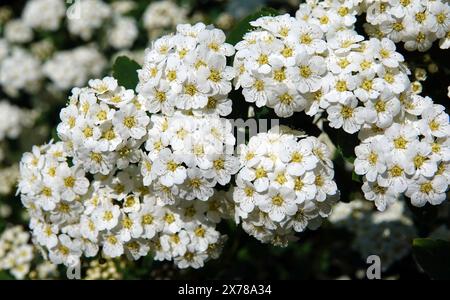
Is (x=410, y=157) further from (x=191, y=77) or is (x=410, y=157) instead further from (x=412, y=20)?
(x=191, y=77)

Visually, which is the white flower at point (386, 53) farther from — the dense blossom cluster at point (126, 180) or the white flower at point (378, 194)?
the dense blossom cluster at point (126, 180)

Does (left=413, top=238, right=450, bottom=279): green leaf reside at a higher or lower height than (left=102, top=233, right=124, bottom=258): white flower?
lower

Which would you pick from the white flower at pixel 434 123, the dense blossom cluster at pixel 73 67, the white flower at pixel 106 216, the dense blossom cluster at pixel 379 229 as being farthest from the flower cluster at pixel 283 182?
the dense blossom cluster at pixel 73 67

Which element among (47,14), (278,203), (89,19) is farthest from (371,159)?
(47,14)

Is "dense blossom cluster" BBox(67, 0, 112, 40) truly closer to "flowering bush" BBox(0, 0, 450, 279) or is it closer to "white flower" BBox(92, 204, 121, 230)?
"flowering bush" BBox(0, 0, 450, 279)

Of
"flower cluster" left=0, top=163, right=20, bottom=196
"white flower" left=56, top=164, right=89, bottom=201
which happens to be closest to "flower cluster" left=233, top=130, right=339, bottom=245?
"white flower" left=56, top=164, right=89, bottom=201

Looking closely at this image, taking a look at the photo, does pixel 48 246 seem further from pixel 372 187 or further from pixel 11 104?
pixel 11 104
